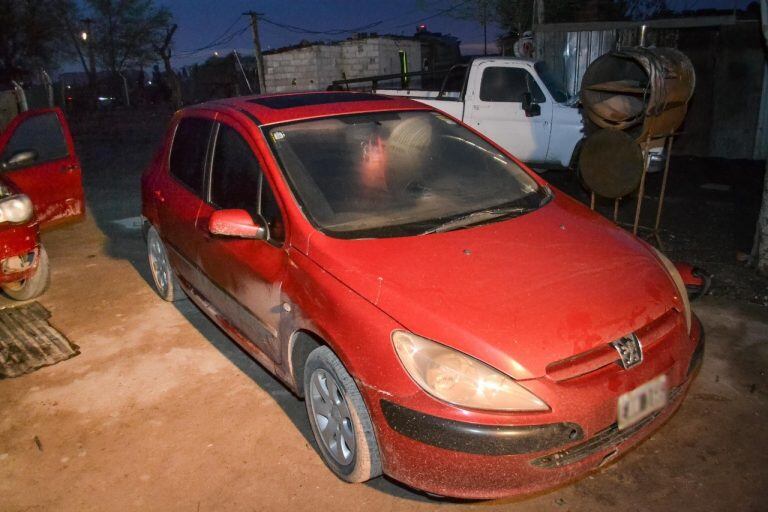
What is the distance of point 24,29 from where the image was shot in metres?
31.3

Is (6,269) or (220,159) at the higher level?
(220,159)

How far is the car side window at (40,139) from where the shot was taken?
600cm

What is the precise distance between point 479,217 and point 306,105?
4.23ft

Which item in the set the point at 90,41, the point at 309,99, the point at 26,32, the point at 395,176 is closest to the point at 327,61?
the point at 26,32

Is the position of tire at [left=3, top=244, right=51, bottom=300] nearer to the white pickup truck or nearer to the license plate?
the license plate

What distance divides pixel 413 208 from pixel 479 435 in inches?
52.3

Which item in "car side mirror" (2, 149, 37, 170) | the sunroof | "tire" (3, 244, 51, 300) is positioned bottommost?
"tire" (3, 244, 51, 300)

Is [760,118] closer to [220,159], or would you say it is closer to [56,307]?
[220,159]

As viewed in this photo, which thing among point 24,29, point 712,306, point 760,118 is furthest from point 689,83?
point 24,29

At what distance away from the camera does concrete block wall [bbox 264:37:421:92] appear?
1110 inches

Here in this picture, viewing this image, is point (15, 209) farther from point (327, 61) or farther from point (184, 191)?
point (327, 61)

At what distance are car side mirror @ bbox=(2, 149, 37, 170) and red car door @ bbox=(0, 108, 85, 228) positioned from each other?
0.02 m

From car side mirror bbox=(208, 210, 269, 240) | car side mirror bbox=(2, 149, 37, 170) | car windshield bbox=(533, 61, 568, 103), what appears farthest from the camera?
car windshield bbox=(533, 61, 568, 103)

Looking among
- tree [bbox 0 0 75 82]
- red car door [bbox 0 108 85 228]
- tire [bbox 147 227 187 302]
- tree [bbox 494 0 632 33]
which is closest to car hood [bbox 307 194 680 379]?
tire [bbox 147 227 187 302]
